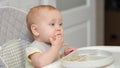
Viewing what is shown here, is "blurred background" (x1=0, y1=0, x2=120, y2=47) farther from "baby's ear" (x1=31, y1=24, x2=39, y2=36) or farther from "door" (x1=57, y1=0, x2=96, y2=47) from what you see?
"baby's ear" (x1=31, y1=24, x2=39, y2=36)

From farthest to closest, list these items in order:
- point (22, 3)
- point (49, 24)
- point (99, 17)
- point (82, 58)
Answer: point (99, 17), point (22, 3), point (49, 24), point (82, 58)

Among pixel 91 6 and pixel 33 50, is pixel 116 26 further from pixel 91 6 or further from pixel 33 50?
pixel 33 50

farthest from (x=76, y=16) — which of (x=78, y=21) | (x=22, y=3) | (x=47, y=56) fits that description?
(x=47, y=56)

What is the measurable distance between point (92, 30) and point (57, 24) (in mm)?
1412

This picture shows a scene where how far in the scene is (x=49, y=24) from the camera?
4.04 ft

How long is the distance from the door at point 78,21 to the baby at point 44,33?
0.91 metres

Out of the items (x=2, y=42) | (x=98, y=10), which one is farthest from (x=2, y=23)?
(x=98, y=10)

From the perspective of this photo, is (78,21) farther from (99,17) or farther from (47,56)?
(47,56)

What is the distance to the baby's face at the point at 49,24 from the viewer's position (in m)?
1.22

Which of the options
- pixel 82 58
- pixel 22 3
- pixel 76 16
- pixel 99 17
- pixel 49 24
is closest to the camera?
pixel 82 58

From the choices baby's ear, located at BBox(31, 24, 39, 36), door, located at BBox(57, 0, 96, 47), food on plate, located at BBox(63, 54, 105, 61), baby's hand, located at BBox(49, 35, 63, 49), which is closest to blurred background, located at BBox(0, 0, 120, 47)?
door, located at BBox(57, 0, 96, 47)

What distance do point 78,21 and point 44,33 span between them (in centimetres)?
117

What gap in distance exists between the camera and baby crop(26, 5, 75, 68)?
1.18 meters

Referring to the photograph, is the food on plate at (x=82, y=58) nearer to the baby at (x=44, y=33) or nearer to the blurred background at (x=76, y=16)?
the baby at (x=44, y=33)
